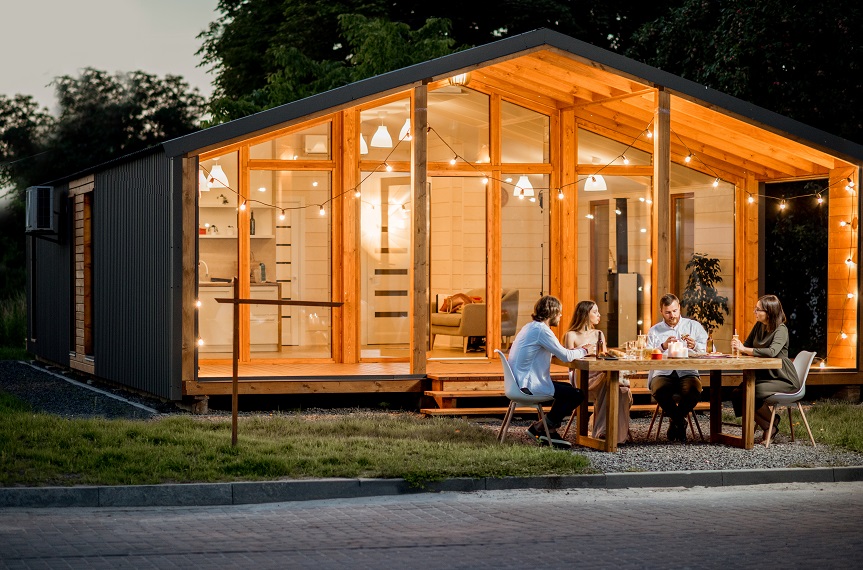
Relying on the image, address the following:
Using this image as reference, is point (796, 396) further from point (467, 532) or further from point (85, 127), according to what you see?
point (85, 127)

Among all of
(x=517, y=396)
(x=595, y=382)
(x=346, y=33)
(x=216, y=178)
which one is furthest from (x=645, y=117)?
(x=346, y=33)

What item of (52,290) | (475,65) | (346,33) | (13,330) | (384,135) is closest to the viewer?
(475,65)

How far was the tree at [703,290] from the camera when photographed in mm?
16188

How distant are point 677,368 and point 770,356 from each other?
3.71 ft

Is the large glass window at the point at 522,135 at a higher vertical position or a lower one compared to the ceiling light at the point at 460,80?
lower

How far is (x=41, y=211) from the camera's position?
1827cm

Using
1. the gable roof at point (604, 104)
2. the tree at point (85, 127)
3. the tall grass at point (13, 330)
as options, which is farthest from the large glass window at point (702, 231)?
the tree at point (85, 127)

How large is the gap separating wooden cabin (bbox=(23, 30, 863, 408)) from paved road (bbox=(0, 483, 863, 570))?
504 cm

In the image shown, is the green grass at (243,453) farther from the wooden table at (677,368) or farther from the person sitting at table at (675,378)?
the person sitting at table at (675,378)

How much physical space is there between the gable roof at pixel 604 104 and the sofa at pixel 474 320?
254 cm

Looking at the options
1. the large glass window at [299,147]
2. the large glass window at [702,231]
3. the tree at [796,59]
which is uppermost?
the tree at [796,59]

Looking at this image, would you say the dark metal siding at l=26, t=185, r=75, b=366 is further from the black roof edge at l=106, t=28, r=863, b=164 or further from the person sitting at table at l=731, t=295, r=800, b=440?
the person sitting at table at l=731, t=295, r=800, b=440

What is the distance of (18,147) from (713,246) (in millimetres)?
31577

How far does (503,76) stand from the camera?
48.8 ft
